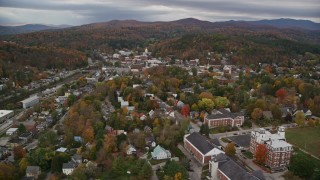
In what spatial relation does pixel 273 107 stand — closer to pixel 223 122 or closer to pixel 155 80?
pixel 223 122

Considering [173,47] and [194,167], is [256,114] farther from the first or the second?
[173,47]

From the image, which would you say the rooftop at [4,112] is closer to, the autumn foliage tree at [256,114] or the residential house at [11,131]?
the residential house at [11,131]

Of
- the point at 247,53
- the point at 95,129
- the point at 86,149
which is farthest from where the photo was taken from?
the point at 247,53

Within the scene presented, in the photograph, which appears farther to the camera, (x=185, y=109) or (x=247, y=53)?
(x=247, y=53)

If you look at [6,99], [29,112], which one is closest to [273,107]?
[29,112]

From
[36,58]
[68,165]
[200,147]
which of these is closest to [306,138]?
[200,147]

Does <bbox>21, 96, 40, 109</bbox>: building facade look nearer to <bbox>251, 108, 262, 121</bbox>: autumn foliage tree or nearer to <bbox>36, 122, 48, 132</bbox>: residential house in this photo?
<bbox>36, 122, 48, 132</bbox>: residential house

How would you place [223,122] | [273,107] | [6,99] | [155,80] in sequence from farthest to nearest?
[155,80]
[6,99]
[273,107]
[223,122]
